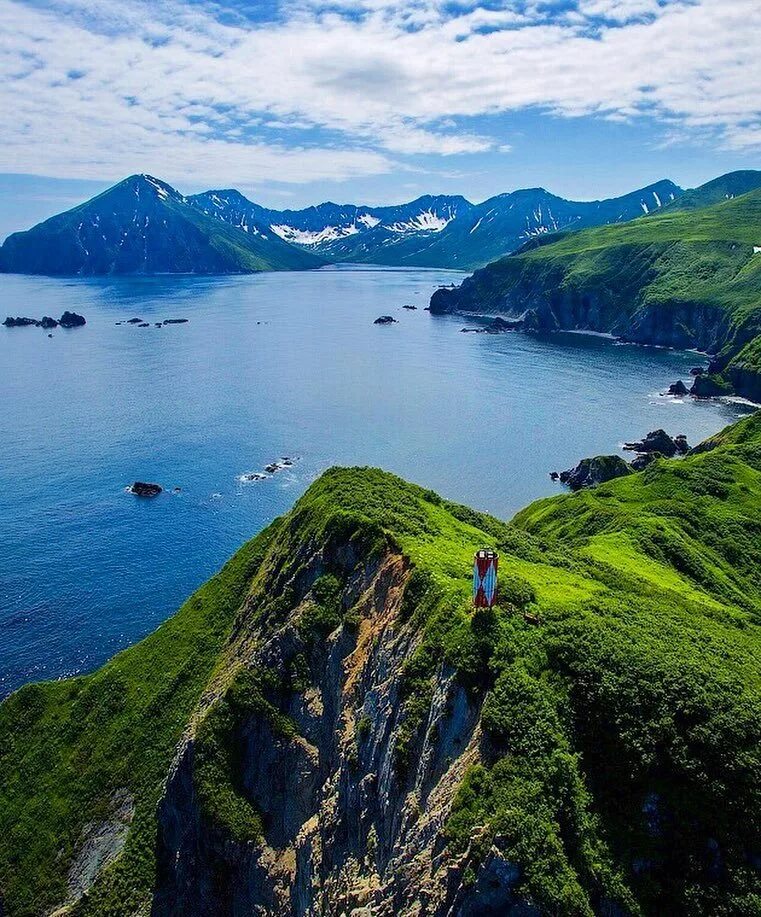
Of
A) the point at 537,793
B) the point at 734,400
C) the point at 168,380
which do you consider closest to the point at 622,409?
the point at 734,400

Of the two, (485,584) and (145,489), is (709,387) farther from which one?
(485,584)

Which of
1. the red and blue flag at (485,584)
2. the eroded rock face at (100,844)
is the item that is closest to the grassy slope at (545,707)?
the red and blue flag at (485,584)

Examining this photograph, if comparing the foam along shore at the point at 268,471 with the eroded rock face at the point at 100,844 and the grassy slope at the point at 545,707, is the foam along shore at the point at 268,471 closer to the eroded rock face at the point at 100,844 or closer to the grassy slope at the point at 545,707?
Answer: the grassy slope at the point at 545,707

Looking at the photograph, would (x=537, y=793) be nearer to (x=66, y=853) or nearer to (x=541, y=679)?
(x=541, y=679)

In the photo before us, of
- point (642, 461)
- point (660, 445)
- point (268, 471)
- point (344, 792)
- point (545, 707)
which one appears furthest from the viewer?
point (660, 445)

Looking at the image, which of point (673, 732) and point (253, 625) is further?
point (253, 625)

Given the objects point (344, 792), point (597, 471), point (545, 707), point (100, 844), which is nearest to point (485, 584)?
point (545, 707)

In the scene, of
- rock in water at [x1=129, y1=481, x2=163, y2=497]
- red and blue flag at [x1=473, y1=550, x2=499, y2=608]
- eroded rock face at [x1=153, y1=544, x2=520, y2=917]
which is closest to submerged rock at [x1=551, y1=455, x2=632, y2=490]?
rock in water at [x1=129, y1=481, x2=163, y2=497]
